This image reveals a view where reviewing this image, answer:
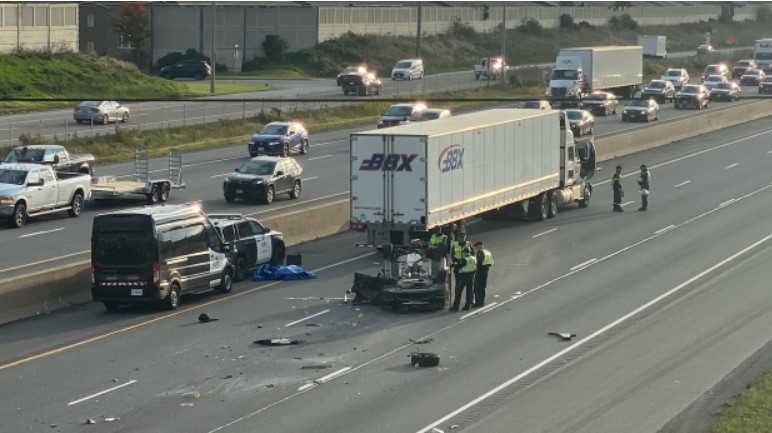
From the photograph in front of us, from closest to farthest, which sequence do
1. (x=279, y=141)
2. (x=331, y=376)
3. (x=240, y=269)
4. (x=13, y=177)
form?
(x=331, y=376) < (x=240, y=269) < (x=13, y=177) < (x=279, y=141)

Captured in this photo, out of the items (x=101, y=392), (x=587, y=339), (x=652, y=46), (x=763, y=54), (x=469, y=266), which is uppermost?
(x=652, y=46)

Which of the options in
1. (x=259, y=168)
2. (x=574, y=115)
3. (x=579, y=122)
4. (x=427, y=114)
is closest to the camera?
(x=259, y=168)

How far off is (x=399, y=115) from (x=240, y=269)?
34.1m

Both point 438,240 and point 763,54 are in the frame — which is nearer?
point 438,240

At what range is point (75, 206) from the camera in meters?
44.7

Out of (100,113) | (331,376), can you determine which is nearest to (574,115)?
(100,113)

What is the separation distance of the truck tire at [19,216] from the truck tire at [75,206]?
2.14 metres

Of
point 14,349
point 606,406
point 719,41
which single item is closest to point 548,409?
point 606,406

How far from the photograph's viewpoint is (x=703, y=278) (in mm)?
35562

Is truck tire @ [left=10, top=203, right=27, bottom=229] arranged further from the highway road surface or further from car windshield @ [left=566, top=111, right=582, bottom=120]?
car windshield @ [left=566, top=111, right=582, bottom=120]

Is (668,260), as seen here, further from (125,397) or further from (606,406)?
Result: (125,397)

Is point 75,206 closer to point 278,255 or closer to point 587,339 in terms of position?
point 278,255

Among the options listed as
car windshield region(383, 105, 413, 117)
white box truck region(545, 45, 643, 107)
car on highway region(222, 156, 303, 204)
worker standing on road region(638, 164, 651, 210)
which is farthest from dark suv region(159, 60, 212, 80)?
worker standing on road region(638, 164, 651, 210)

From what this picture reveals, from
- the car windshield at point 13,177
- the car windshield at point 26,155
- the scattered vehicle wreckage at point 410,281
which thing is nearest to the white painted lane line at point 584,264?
the scattered vehicle wreckage at point 410,281
